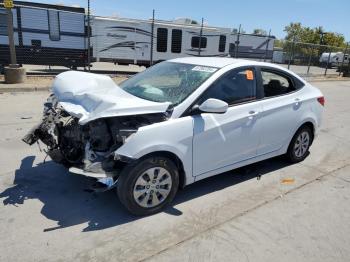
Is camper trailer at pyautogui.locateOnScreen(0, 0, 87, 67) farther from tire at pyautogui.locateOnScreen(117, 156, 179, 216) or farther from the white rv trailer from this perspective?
tire at pyautogui.locateOnScreen(117, 156, 179, 216)

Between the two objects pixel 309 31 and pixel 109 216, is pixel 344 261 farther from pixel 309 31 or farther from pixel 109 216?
pixel 309 31

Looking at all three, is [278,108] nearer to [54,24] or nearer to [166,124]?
[166,124]

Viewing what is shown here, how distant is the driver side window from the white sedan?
0.5 inches

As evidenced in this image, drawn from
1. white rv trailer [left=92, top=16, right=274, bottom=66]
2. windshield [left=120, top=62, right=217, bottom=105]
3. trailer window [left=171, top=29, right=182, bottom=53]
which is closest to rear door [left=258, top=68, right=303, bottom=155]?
windshield [left=120, top=62, right=217, bottom=105]

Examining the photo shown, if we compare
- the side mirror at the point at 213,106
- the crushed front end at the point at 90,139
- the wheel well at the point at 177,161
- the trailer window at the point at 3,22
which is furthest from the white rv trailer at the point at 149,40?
the wheel well at the point at 177,161

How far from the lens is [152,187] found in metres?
3.87

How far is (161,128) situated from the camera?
12.5 feet

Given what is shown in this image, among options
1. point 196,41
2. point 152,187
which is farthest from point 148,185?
point 196,41

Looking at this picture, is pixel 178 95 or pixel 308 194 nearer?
pixel 178 95

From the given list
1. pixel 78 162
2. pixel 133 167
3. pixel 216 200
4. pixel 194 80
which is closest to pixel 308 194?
pixel 216 200

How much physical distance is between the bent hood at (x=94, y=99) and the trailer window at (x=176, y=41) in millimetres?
16050

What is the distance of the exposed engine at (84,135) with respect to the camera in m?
3.92

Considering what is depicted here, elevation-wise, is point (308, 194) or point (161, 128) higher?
point (161, 128)

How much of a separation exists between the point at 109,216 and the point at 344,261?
93.0 inches
